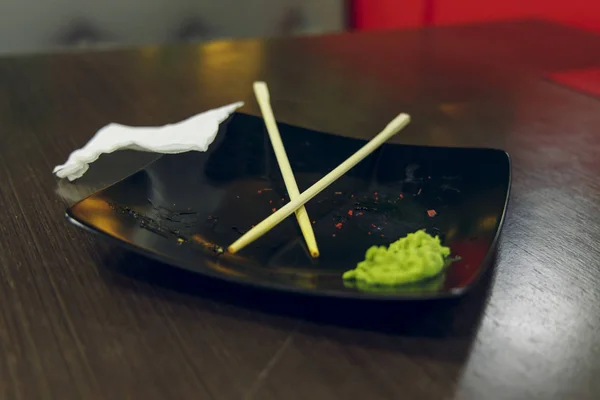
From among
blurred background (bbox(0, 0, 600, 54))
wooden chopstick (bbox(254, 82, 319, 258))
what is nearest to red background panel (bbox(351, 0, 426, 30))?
blurred background (bbox(0, 0, 600, 54))

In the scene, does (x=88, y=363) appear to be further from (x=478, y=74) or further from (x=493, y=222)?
(x=478, y=74)

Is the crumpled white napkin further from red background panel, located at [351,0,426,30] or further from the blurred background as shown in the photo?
red background panel, located at [351,0,426,30]

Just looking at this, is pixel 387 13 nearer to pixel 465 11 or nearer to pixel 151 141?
pixel 465 11

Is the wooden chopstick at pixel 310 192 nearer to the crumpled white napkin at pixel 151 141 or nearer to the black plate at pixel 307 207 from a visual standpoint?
the black plate at pixel 307 207

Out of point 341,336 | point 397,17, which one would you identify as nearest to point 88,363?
point 341,336

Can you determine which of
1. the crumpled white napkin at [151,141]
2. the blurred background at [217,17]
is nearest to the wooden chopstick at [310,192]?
the crumpled white napkin at [151,141]
